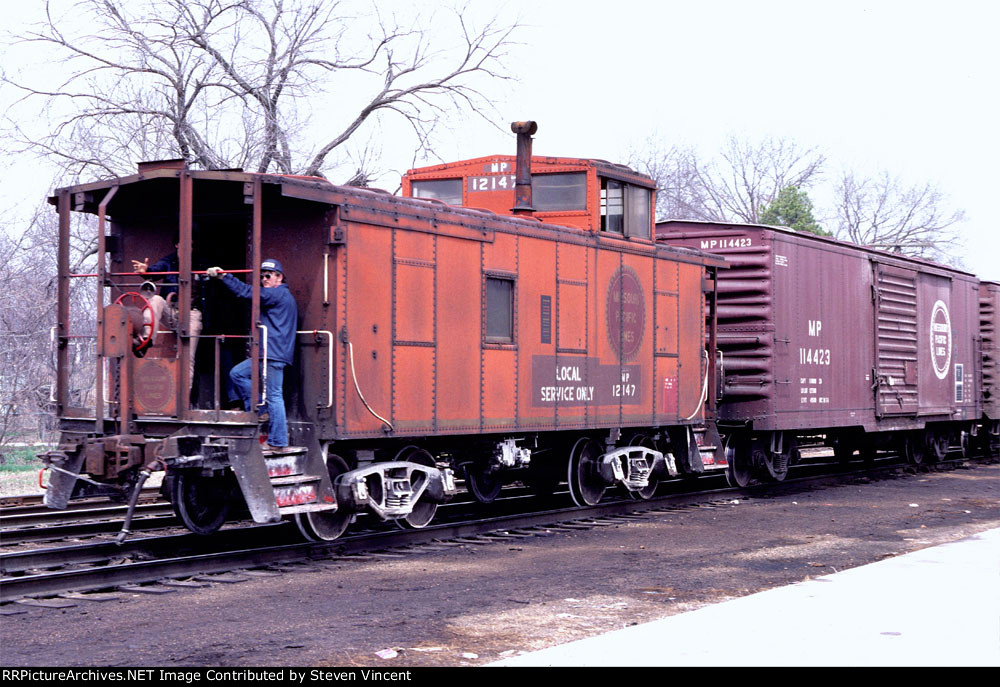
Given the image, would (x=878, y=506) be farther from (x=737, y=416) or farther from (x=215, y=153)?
(x=215, y=153)

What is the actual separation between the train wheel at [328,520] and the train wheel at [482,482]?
2.67 m

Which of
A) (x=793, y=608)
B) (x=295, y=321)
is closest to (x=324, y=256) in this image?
(x=295, y=321)

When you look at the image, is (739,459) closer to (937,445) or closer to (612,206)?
(612,206)

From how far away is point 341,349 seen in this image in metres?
10.3

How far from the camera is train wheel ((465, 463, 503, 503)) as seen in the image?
43.8ft

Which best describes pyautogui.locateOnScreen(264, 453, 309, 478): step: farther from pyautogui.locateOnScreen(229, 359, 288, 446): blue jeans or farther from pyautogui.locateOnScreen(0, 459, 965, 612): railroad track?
pyautogui.locateOnScreen(0, 459, 965, 612): railroad track

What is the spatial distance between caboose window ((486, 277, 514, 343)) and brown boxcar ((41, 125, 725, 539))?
0.02 metres

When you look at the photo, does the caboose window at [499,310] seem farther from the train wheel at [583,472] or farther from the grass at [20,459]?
the grass at [20,459]

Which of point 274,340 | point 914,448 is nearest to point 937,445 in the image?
point 914,448

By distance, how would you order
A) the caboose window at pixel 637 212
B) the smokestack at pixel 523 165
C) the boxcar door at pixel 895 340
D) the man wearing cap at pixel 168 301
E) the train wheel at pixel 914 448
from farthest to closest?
the train wheel at pixel 914 448
the boxcar door at pixel 895 340
the caboose window at pixel 637 212
the smokestack at pixel 523 165
the man wearing cap at pixel 168 301

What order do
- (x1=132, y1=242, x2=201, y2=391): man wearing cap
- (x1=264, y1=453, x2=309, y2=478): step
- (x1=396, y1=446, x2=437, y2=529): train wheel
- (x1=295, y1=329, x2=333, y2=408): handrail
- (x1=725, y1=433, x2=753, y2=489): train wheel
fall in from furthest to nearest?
(x1=725, y1=433, x2=753, y2=489): train wheel, (x1=396, y1=446, x2=437, y2=529): train wheel, (x1=295, y1=329, x2=333, y2=408): handrail, (x1=132, y1=242, x2=201, y2=391): man wearing cap, (x1=264, y1=453, x2=309, y2=478): step

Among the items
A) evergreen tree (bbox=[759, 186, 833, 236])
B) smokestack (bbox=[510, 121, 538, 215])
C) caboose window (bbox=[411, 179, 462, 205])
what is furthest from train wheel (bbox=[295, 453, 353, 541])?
evergreen tree (bbox=[759, 186, 833, 236])

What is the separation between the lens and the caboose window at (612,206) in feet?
46.3

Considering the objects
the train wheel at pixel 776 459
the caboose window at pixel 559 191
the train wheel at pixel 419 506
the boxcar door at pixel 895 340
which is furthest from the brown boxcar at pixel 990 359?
the train wheel at pixel 419 506
